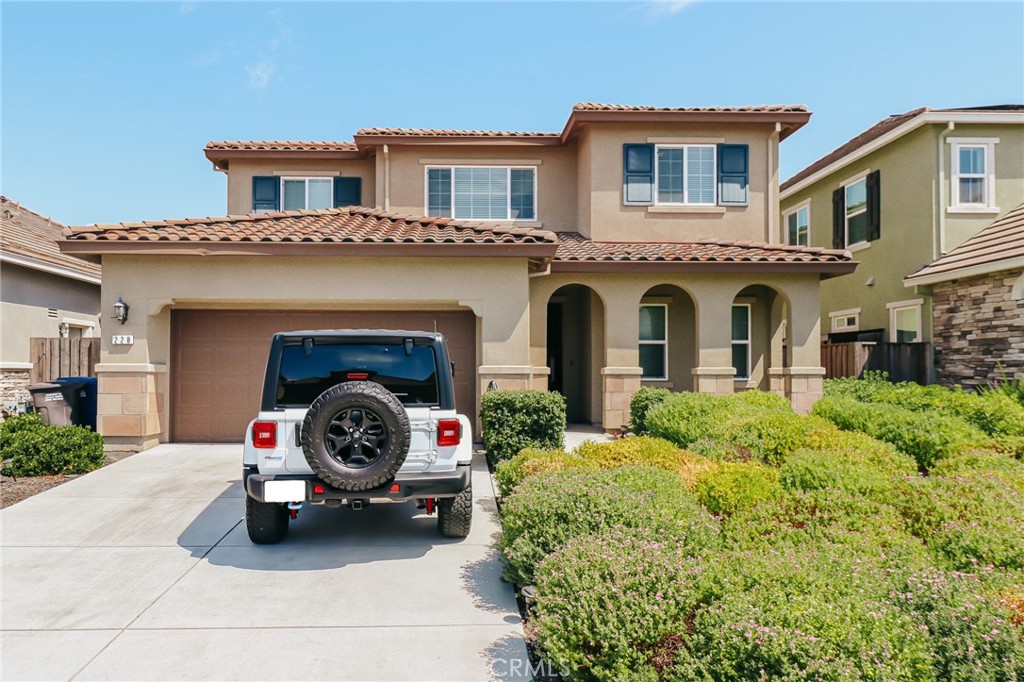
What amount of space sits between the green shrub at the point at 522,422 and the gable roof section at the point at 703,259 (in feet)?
12.8

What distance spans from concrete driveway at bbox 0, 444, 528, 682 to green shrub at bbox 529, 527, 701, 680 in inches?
23.2

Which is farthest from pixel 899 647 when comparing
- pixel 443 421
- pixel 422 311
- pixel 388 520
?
pixel 422 311

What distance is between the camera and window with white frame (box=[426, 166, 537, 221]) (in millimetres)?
15109

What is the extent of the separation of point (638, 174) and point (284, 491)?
37.5ft

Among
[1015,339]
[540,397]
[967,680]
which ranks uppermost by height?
[1015,339]

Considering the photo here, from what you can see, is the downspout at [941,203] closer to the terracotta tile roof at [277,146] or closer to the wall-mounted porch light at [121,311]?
the terracotta tile roof at [277,146]

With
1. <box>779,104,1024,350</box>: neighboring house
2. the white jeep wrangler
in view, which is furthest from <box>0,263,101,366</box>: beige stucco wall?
<box>779,104,1024,350</box>: neighboring house

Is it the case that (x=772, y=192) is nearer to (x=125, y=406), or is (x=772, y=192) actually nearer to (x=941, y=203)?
(x=941, y=203)

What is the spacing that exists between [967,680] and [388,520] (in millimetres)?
5334

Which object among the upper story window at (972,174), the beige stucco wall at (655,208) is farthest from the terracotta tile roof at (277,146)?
the upper story window at (972,174)

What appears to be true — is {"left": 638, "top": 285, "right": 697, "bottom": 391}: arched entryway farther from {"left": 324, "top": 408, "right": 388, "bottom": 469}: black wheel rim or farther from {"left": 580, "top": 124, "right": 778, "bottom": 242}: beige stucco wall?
{"left": 324, "top": 408, "right": 388, "bottom": 469}: black wheel rim

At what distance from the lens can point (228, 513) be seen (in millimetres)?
7055

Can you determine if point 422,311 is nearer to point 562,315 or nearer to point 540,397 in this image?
point 540,397

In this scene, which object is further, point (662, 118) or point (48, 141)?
point (662, 118)
